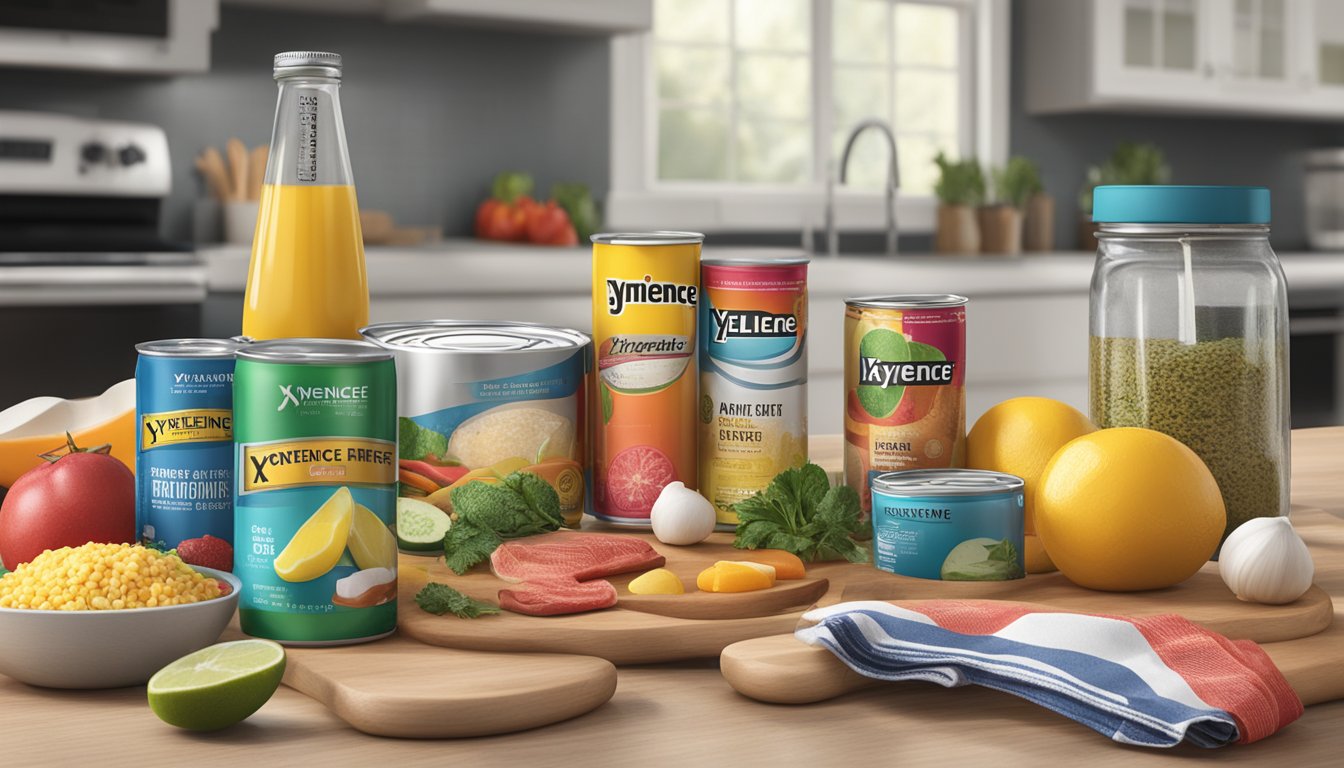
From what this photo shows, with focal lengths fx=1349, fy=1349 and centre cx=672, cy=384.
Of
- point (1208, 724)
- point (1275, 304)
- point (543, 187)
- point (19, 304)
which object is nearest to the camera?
point (1208, 724)

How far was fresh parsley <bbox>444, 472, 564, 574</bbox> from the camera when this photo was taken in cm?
93

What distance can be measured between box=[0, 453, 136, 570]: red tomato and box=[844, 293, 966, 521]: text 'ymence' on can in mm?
515

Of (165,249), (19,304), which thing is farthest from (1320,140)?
(19,304)

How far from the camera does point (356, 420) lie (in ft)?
2.40

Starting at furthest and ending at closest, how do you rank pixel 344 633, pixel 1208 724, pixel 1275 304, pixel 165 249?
pixel 165 249 → pixel 1275 304 → pixel 344 633 → pixel 1208 724

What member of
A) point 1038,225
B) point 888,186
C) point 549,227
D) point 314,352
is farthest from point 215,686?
point 1038,225

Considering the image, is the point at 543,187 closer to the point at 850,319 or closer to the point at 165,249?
the point at 165,249

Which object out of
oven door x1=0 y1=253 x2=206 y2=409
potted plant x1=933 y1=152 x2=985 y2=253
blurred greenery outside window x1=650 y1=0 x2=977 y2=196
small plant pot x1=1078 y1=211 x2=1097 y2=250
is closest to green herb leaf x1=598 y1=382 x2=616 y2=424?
oven door x1=0 y1=253 x2=206 y2=409

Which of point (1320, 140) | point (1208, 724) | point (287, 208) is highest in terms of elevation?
point (1320, 140)

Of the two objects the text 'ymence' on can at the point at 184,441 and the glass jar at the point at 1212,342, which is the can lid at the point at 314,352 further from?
the glass jar at the point at 1212,342

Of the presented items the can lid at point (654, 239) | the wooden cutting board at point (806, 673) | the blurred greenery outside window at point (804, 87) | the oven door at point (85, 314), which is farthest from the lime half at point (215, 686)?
the blurred greenery outside window at point (804, 87)

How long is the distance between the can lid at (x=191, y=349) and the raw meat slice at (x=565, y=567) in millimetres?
224

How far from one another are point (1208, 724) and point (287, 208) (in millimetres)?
683

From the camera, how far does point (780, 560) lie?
933 mm
